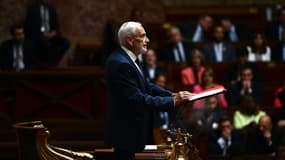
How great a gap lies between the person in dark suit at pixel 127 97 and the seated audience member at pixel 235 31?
6895 millimetres

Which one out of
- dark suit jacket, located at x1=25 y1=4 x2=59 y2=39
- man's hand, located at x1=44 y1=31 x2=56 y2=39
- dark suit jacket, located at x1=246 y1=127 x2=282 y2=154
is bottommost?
dark suit jacket, located at x1=246 y1=127 x2=282 y2=154

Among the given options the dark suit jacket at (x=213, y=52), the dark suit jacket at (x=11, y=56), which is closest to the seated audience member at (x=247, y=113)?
the dark suit jacket at (x=213, y=52)

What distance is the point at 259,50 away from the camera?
11953mm

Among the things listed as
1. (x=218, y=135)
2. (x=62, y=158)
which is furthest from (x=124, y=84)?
(x=218, y=135)

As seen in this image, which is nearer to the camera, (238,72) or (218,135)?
(218,135)

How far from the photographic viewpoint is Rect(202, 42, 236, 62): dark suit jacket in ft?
39.1

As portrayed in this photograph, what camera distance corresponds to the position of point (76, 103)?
10.4 metres

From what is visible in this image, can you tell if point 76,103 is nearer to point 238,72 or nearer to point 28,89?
point 28,89

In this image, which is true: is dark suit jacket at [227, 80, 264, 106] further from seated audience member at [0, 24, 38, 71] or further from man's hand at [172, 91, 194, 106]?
man's hand at [172, 91, 194, 106]

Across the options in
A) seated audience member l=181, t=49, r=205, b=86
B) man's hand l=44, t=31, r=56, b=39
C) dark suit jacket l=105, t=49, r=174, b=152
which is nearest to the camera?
dark suit jacket l=105, t=49, r=174, b=152

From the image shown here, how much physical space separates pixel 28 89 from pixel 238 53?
323 centimetres

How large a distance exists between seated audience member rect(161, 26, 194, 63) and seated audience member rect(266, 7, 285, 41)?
156cm

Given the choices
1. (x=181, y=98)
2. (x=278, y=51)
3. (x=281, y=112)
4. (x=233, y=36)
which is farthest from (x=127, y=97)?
(x=233, y=36)

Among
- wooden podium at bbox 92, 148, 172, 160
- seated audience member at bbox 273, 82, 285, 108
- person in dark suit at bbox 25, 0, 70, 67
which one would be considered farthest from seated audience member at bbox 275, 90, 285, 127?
wooden podium at bbox 92, 148, 172, 160
